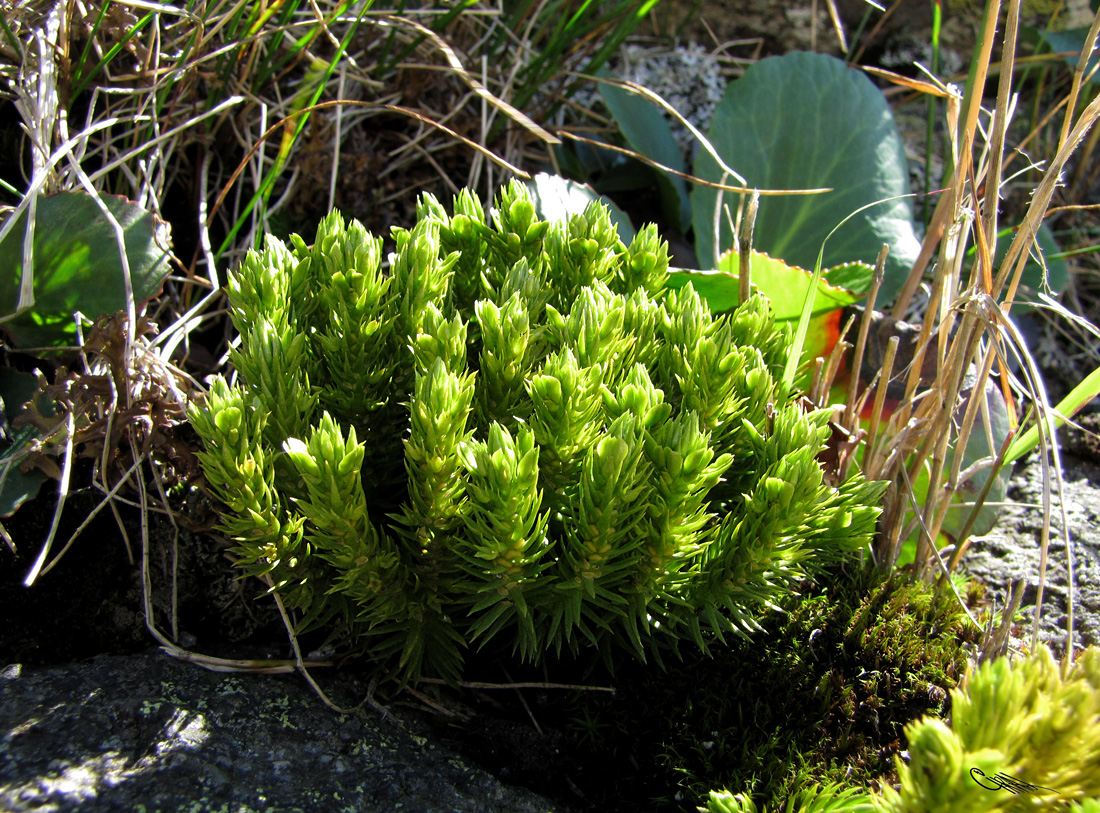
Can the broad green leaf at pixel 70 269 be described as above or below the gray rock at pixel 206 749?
above

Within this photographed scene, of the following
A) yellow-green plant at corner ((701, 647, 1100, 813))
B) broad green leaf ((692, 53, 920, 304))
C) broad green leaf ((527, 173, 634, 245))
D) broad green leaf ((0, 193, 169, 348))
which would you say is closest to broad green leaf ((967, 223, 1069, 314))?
broad green leaf ((692, 53, 920, 304))

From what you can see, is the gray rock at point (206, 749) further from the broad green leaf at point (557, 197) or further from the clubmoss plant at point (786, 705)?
the broad green leaf at point (557, 197)

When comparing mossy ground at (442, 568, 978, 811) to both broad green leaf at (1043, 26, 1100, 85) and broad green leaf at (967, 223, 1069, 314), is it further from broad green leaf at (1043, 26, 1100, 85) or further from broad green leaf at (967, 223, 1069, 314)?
broad green leaf at (1043, 26, 1100, 85)

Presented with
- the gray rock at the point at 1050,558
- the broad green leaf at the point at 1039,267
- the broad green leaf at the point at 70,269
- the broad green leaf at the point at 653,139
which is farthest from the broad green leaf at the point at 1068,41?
the broad green leaf at the point at 70,269

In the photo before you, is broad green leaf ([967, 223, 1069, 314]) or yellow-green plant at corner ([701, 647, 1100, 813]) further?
broad green leaf ([967, 223, 1069, 314])

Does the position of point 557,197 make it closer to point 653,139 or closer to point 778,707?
point 653,139

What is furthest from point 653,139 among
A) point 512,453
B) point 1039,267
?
point 512,453

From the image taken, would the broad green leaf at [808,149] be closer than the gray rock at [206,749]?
No
